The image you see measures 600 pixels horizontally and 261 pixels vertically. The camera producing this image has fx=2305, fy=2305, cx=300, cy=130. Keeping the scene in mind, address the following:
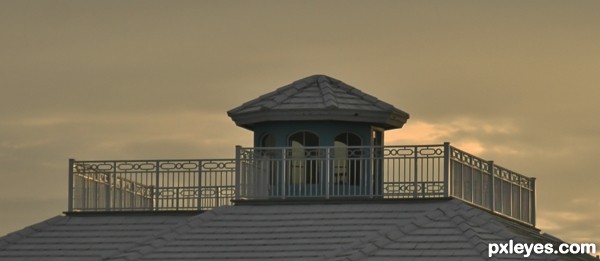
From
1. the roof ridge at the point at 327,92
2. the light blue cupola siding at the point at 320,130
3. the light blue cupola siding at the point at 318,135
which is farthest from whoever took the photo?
the light blue cupola siding at the point at 320,130

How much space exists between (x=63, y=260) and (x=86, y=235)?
1779mm

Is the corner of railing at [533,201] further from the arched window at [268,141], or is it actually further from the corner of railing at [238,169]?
the corner of railing at [238,169]

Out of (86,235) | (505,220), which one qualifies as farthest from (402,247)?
(86,235)

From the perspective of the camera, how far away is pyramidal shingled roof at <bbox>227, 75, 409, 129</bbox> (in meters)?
57.0

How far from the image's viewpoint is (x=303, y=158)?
5516cm

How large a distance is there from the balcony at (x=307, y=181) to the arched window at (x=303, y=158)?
0.02 metres

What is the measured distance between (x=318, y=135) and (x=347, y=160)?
4.42 feet

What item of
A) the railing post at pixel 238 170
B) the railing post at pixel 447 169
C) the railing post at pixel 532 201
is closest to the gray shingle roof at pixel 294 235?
the railing post at pixel 447 169

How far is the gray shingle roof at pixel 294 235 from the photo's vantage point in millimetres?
50688

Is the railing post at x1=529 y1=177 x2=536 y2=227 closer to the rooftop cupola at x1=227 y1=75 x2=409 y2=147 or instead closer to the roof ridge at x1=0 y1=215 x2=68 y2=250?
the rooftop cupola at x1=227 y1=75 x2=409 y2=147

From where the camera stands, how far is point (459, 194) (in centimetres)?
5434

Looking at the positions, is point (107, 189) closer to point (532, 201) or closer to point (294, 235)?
point (294, 235)

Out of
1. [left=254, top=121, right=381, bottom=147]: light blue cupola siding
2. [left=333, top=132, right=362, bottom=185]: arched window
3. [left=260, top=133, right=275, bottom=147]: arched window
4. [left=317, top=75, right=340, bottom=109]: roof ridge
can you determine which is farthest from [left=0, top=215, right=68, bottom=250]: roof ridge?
→ [left=317, top=75, right=340, bottom=109]: roof ridge

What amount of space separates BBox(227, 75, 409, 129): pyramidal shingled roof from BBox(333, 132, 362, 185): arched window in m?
0.72
